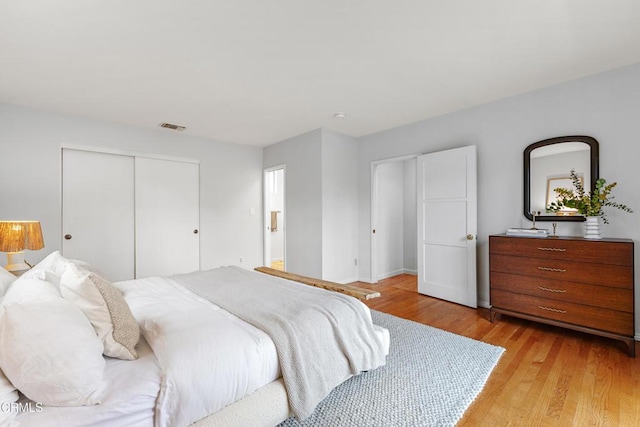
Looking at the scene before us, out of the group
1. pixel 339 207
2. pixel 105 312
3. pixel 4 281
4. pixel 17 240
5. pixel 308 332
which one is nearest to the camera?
pixel 105 312

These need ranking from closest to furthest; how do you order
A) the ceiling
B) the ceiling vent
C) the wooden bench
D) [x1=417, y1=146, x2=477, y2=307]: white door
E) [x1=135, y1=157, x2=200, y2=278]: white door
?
the ceiling → the wooden bench → [x1=417, y1=146, x2=477, y2=307]: white door → the ceiling vent → [x1=135, y1=157, x2=200, y2=278]: white door

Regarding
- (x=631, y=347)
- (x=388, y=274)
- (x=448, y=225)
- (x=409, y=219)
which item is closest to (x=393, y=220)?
(x=409, y=219)

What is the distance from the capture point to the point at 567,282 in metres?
2.53

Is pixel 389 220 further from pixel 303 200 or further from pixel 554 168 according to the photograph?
pixel 554 168

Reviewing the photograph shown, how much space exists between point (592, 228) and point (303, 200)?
11.2ft

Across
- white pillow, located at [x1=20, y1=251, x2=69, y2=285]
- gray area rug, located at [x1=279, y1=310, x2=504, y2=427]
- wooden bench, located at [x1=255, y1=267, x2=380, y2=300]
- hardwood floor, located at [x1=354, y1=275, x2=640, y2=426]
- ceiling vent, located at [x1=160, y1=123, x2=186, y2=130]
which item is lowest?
hardwood floor, located at [x1=354, y1=275, x2=640, y2=426]

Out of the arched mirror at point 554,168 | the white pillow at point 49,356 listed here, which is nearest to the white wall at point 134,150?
the white pillow at point 49,356

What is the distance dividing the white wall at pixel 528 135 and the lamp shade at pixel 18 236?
13.6ft

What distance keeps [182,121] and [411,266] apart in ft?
14.8

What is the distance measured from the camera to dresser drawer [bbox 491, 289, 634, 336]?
2.28m

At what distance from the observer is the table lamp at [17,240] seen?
2.34m

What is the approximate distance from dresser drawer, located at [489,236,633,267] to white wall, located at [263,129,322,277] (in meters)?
2.33

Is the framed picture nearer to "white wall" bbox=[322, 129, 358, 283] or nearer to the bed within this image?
the bed

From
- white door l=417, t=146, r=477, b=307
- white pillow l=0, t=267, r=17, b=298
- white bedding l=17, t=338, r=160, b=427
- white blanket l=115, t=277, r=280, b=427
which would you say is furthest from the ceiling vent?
white bedding l=17, t=338, r=160, b=427
